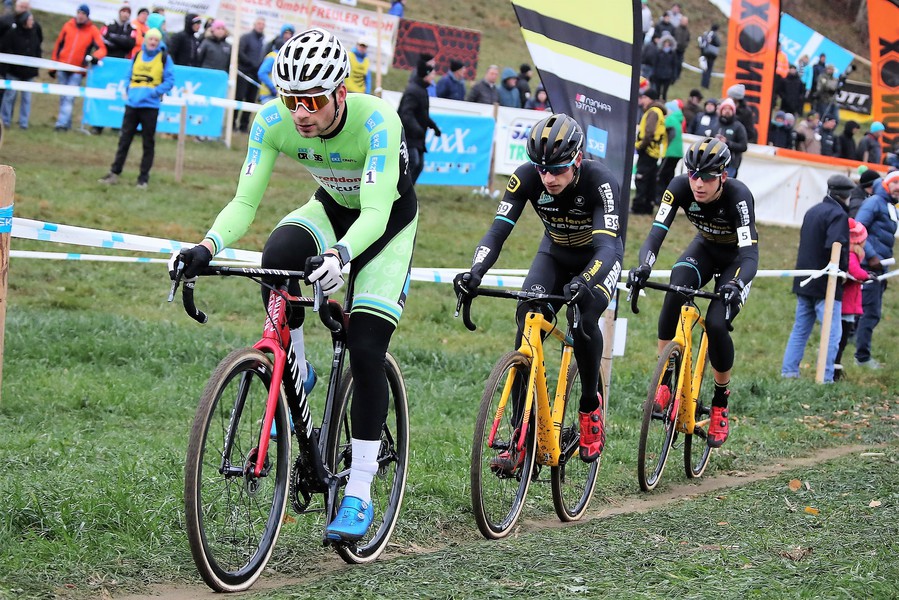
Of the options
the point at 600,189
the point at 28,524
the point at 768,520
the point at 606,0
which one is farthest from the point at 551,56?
the point at 28,524

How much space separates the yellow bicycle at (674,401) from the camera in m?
8.30

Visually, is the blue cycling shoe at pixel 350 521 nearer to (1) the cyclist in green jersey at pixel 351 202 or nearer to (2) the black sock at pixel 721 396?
(1) the cyclist in green jersey at pixel 351 202

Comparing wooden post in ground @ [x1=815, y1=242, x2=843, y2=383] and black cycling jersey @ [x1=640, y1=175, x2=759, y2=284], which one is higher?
black cycling jersey @ [x1=640, y1=175, x2=759, y2=284]

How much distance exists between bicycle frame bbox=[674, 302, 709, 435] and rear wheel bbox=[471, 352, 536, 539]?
7.19 feet

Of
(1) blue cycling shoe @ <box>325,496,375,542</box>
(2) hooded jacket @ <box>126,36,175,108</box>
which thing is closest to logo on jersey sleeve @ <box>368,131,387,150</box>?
(1) blue cycling shoe @ <box>325,496,375,542</box>

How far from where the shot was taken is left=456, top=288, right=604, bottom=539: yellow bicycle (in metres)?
6.45

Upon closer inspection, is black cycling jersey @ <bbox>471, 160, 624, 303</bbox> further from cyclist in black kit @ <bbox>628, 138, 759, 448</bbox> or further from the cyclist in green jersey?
the cyclist in green jersey

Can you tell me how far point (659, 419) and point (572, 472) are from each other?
113 cm

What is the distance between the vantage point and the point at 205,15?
77.3 ft

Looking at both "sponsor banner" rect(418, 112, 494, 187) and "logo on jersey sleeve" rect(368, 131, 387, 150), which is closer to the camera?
"logo on jersey sleeve" rect(368, 131, 387, 150)

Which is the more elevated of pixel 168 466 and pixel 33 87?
pixel 33 87

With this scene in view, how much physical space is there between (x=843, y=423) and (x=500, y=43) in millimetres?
31818

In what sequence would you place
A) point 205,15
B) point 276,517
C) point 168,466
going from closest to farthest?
1. point 276,517
2. point 168,466
3. point 205,15

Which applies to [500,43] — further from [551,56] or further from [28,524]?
[28,524]
